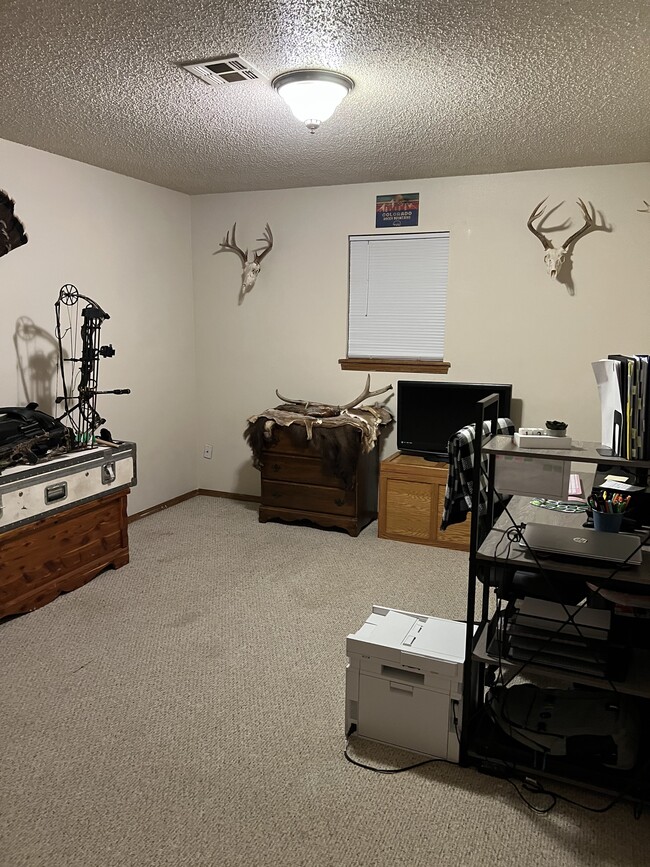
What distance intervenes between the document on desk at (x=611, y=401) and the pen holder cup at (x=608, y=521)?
0.29 m

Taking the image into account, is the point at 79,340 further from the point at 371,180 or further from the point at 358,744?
the point at 358,744

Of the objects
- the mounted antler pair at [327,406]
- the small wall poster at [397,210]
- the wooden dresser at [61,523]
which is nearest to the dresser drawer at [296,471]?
the mounted antler pair at [327,406]

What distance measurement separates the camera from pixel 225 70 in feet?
8.09

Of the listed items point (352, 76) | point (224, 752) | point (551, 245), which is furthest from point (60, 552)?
point (551, 245)

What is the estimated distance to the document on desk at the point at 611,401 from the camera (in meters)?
1.84

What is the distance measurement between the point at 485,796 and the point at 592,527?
3.19 feet

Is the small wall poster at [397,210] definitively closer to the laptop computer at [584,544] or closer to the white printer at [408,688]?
the laptop computer at [584,544]

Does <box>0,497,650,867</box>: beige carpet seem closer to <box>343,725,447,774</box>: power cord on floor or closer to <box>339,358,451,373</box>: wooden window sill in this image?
<box>343,725,447,774</box>: power cord on floor

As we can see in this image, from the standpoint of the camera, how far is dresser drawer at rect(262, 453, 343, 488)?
4465mm

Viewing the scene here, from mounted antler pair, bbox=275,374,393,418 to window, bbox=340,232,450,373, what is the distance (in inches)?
6.9

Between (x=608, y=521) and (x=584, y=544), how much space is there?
16 cm

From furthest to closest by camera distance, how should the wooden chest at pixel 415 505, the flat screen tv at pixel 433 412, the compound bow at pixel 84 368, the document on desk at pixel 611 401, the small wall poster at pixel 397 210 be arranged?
1. the small wall poster at pixel 397 210
2. the flat screen tv at pixel 433 412
3. the wooden chest at pixel 415 505
4. the compound bow at pixel 84 368
5. the document on desk at pixel 611 401

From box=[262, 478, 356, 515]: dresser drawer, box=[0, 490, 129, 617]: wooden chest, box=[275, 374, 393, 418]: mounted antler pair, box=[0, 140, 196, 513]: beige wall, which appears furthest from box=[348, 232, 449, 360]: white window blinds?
box=[0, 490, 129, 617]: wooden chest

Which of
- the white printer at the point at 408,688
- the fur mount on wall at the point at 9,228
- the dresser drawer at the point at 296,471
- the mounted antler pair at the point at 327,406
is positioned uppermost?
the fur mount on wall at the point at 9,228
